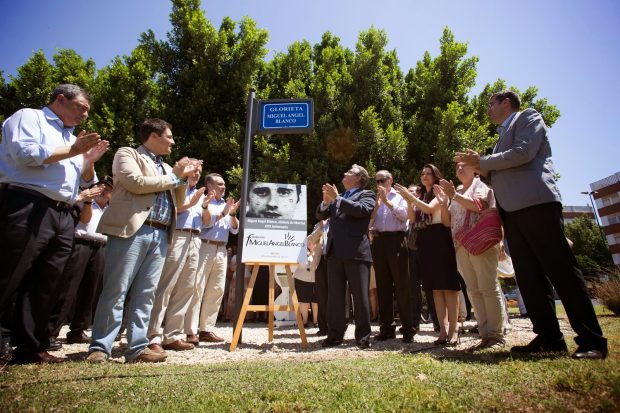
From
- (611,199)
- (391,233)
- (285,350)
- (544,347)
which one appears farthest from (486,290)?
(611,199)

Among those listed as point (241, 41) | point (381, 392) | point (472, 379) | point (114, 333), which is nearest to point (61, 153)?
point (114, 333)

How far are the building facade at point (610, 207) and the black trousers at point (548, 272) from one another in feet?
158

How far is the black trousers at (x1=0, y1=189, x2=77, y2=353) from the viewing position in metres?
3.00

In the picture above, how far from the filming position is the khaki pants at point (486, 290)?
156 inches

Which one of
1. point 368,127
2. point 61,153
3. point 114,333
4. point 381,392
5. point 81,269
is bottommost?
point 381,392

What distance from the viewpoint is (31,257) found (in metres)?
3.10

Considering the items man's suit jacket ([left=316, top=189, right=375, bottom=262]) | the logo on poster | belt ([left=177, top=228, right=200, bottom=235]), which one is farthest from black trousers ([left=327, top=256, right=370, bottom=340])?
belt ([left=177, top=228, right=200, bottom=235])

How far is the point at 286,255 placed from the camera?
15.8ft

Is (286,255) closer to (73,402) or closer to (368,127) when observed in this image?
(73,402)

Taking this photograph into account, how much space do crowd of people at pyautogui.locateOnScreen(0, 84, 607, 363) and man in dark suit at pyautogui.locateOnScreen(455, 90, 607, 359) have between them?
0.04ft

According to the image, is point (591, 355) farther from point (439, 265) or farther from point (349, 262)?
point (349, 262)

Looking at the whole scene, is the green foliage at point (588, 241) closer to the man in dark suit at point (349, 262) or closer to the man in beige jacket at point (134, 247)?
the man in dark suit at point (349, 262)

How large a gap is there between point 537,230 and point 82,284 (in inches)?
235

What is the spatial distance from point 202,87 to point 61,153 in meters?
9.31
